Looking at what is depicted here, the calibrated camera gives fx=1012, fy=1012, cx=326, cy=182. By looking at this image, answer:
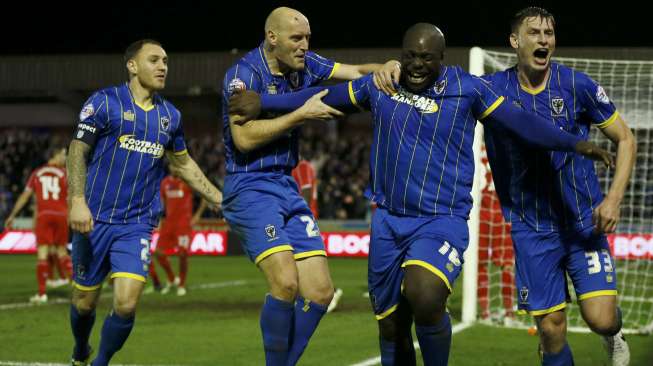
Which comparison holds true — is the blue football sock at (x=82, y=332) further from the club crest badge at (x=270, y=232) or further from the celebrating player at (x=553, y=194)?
the celebrating player at (x=553, y=194)

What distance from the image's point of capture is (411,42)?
16.9ft

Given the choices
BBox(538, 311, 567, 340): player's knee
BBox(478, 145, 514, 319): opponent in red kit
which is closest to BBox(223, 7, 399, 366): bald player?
BBox(538, 311, 567, 340): player's knee

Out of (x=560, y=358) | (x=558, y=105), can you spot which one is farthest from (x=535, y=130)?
(x=560, y=358)

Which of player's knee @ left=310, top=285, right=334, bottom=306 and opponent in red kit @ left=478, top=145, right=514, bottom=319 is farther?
opponent in red kit @ left=478, top=145, right=514, bottom=319

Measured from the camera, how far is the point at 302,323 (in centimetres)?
572

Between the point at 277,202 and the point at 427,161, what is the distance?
94cm

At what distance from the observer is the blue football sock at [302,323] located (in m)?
5.72

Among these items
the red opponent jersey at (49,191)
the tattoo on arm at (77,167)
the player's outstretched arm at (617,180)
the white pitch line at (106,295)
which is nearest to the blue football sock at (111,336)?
the tattoo on arm at (77,167)

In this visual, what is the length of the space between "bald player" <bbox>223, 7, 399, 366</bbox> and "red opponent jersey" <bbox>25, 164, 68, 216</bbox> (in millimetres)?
9449

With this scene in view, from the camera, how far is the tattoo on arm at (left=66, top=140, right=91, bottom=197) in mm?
6391

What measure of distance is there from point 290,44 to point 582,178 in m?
1.83

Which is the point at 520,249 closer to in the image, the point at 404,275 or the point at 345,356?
the point at 404,275

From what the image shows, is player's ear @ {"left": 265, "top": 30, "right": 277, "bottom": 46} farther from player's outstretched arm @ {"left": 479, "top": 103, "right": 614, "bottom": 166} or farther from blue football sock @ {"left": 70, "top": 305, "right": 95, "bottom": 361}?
blue football sock @ {"left": 70, "top": 305, "right": 95, "bottom": 361}

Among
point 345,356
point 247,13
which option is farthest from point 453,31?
point 345,356
